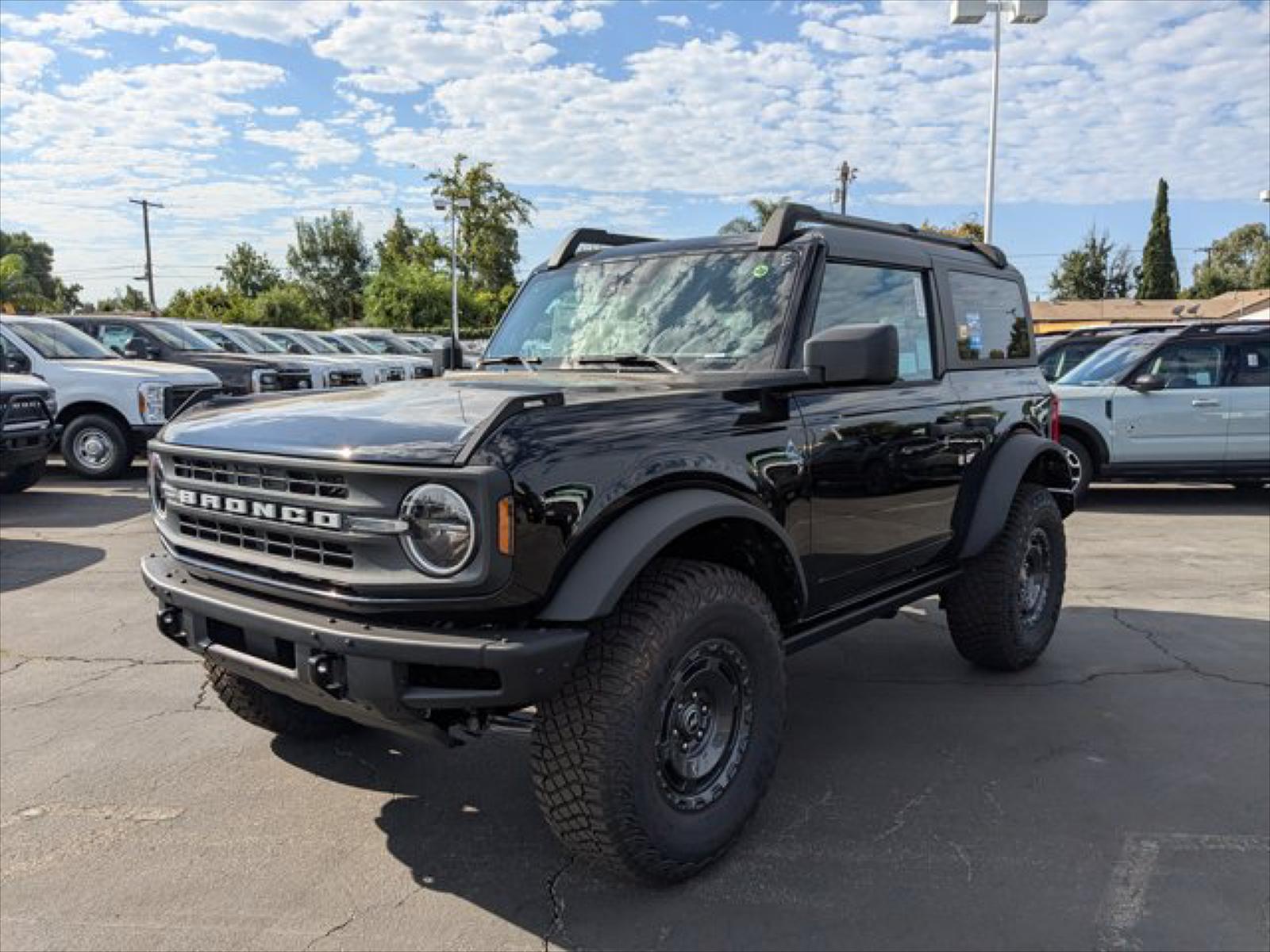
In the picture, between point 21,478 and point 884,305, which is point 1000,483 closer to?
point 884,305

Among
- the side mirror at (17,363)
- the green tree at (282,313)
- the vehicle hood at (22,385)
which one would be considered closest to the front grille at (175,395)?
the vehicle hood at (22,385)

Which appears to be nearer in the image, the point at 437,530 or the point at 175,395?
the point at 437,530

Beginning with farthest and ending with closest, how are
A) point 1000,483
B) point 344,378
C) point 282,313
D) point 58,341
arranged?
point 282,313 < point 344,378 < point 58,341 < point 1000,483

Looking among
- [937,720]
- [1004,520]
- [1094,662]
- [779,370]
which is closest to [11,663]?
[779,370]

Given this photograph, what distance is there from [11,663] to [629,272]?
12.7 feet

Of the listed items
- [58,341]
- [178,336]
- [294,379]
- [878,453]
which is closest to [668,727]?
[878,453]

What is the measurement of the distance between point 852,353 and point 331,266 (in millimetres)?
62214

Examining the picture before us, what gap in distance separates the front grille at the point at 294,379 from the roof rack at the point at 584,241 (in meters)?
9.54

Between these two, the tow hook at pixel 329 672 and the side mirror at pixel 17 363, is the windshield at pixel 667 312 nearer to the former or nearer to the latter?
the tow hook at pixel 329 672

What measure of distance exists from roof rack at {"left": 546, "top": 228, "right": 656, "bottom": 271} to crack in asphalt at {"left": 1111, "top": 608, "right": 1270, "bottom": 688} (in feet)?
11.5

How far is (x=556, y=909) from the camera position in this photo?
2.83 m

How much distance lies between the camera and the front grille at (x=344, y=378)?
15.2m

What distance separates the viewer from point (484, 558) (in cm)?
241

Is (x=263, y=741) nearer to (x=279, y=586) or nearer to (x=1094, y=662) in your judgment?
(x=279, y=586)
